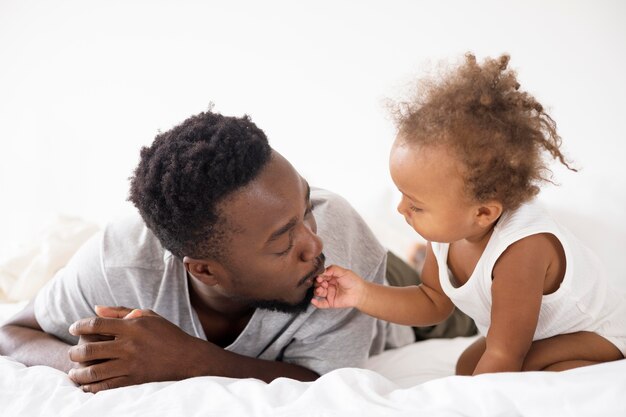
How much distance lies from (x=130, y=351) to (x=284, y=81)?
1.48m

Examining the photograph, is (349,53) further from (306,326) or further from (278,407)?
(278,407)

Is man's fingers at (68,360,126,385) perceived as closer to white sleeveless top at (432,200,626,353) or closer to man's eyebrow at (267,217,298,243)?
man's eyebrow at (267,217,298,243)

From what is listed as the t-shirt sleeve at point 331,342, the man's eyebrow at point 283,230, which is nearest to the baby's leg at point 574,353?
the t-shirt sleeve at point 331,342

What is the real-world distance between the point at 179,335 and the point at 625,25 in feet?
5.34

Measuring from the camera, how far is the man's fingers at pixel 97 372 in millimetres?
1147

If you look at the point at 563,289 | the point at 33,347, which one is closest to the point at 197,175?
the point at 33,347

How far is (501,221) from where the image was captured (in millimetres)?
1203

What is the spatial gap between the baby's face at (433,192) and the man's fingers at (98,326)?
0.55 meters

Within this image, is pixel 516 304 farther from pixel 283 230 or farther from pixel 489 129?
pixel 283 230

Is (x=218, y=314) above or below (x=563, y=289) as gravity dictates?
below

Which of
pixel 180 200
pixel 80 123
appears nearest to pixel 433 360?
pixel 180 200

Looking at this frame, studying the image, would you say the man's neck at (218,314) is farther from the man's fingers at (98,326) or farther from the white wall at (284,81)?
the white wall at (284,81)

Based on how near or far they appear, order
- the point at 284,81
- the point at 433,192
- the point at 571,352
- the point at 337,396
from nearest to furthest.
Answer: the point at 337,396 → the point at 433,192 → the point at 571,352 → the point at 284,81

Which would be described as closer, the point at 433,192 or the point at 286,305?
the point at 433,192
